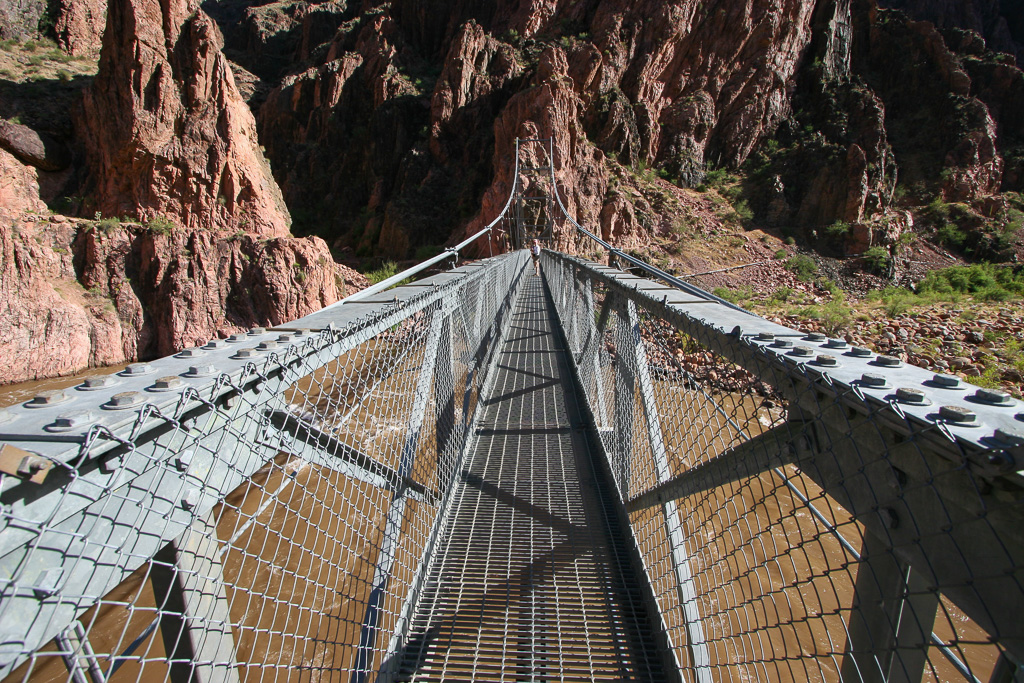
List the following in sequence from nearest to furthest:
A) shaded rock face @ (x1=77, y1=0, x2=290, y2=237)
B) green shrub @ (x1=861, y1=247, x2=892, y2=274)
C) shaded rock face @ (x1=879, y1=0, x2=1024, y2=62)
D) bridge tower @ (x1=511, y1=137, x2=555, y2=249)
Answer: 1. shaded rock face @ (x1=77, y1=0, x2=290, y2=237)
2. bridge tower @ (x1=511, y1=137, x2=555, y2=249)
3. green shrub @ (x1=861, y1=247, x2=892, y2=274)
4. shaded rock face @ (x1=879, y1=0, x2=1024, y2=62)

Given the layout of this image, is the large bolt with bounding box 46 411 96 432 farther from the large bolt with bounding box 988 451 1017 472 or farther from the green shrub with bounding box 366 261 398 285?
the green shrub with bounding box 366 261 398 285

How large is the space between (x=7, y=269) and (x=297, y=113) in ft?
51.4

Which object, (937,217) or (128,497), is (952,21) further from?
(128,497)

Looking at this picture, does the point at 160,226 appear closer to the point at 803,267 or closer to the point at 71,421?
the point at 71,421

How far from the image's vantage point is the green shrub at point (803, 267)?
1592 centimetres

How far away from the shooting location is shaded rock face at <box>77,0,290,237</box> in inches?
460

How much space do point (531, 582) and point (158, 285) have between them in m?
12.7

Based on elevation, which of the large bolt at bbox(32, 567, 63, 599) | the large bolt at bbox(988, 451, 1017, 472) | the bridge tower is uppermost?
the bridge tower

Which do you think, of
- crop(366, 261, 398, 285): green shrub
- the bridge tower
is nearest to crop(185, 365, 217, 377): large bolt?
crop(366, 261, 398, 285): green shrub

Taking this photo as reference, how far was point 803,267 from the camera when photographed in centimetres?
1620

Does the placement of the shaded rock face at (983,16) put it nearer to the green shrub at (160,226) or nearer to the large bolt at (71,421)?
the green shrub at (160,226)

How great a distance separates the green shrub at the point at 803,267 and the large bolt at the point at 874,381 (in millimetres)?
18075

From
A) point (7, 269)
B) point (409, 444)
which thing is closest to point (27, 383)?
point (7, 269)

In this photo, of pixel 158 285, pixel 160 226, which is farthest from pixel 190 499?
pixel 160 226
